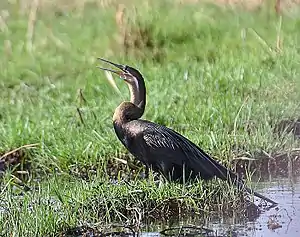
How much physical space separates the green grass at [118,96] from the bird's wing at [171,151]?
262mm

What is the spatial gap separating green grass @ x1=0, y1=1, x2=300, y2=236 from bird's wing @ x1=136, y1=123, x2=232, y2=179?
0.26 meters

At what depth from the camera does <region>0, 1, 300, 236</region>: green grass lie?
6.02 metres

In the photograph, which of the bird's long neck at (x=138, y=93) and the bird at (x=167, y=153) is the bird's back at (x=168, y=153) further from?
the bird's long neck at (x=138, y=93)

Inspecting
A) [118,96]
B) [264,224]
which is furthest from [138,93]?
[118,96]

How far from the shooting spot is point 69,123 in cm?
826

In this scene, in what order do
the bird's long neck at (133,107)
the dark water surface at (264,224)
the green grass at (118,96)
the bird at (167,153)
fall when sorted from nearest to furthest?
the dark water surface at (264,224), the green grass at (118,96), the bird at (167,153), the bird's long neck at (133,107)

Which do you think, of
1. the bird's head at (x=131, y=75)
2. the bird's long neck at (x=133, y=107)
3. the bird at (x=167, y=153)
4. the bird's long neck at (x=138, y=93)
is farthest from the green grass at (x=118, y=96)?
the bird's head at (x=131, y=75)

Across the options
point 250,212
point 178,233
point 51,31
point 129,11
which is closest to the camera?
point 178,233

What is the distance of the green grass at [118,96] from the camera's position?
6016 mm

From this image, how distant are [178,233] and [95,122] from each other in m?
2.70

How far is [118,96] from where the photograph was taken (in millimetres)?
8992

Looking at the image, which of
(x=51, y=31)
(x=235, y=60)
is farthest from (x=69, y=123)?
(x=51, y=31)

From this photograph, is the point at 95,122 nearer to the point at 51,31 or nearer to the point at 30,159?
the point at 30,159

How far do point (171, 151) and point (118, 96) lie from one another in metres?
2.60
